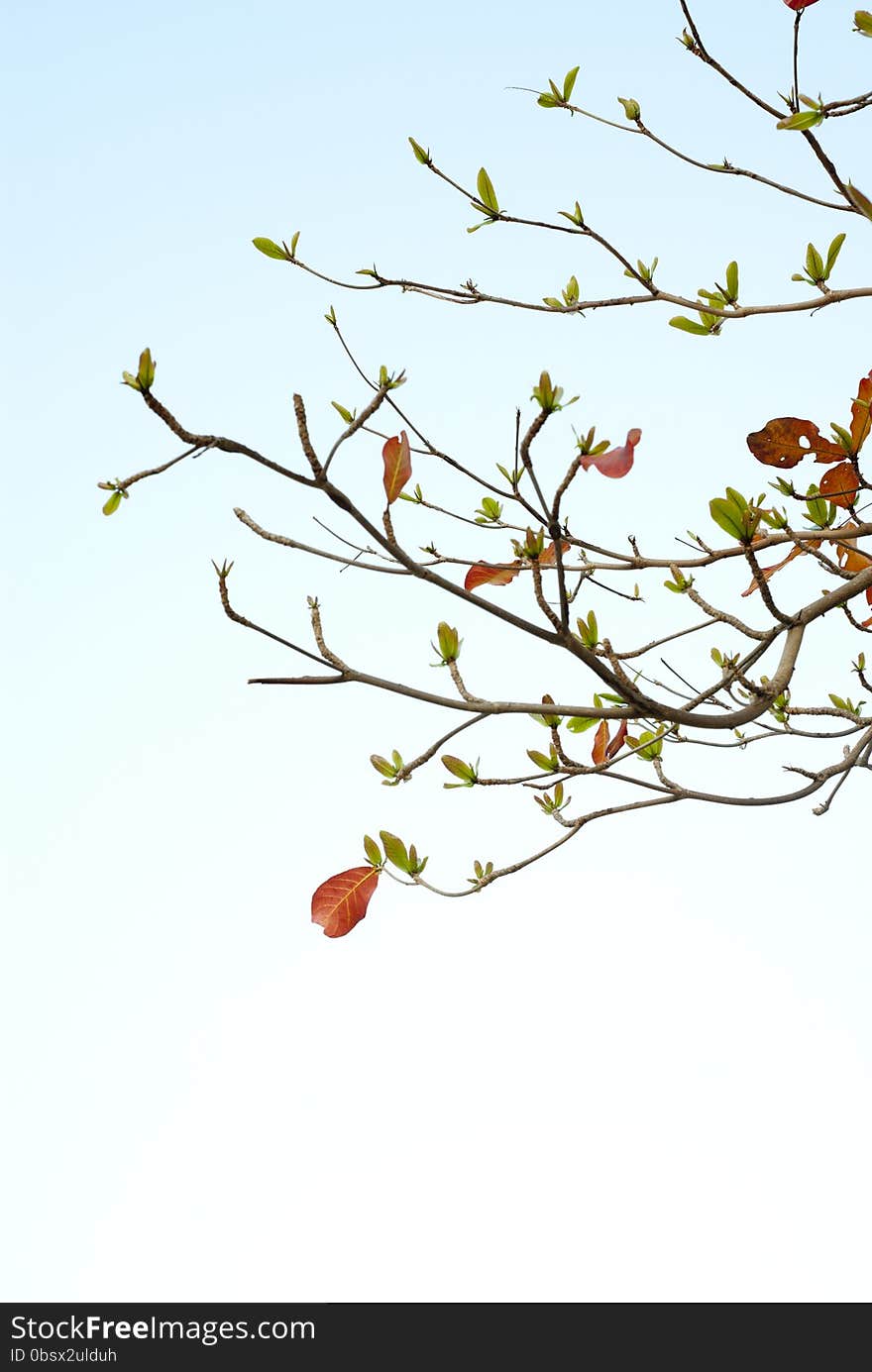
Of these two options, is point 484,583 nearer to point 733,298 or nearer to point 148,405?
point 733,298

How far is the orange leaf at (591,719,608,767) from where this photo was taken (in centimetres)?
153

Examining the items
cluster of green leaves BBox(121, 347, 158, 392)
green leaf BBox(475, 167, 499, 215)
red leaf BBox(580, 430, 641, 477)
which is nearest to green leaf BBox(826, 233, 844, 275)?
green leaf BBox(475, 167, 499, 215)

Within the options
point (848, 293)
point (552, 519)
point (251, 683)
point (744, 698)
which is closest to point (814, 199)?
point (848, 293)

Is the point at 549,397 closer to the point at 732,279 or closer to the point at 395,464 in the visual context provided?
the point at 395,464

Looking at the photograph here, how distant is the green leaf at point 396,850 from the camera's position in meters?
1.37

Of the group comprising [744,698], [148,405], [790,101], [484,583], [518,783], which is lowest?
[148,405]

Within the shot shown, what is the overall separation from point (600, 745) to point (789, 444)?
0.42 m

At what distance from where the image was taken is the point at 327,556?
0.97 metres

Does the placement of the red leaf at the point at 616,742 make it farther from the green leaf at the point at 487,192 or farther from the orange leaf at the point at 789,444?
the green leaf at the point at 487,192

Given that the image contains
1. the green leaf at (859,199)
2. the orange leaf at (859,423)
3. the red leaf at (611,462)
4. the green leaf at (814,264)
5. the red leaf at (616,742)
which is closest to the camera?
the red leaf at (611,462)

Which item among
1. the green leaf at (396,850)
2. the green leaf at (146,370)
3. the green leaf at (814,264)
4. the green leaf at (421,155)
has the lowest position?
the green leaf at (146,370)

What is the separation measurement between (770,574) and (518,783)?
482 millimetres

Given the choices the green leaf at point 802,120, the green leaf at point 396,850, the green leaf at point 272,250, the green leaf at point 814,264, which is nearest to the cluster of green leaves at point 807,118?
the green leaf at point 802,120

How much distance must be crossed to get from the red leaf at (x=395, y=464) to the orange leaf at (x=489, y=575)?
447mm
